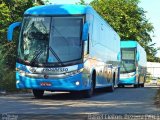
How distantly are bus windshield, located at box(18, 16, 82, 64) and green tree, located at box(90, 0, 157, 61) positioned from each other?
1984 inches

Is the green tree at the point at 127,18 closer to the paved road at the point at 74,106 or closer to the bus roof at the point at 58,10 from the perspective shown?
the bus roof at the point at 58,10

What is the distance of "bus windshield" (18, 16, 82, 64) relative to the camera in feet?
65.9

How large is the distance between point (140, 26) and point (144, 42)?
546cm

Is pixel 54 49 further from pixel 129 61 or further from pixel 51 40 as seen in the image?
pixel 129 61

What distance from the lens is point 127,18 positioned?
7219cm

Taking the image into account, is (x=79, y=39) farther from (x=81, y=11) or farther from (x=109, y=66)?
(x=109, y=66)

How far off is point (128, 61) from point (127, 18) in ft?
104

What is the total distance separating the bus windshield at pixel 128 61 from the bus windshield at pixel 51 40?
20773 mm

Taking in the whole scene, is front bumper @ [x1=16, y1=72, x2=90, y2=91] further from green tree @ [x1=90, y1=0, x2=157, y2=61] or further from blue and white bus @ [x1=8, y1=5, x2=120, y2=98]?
green tree @ [x1=90, y1=0, x2=157, y2=61]

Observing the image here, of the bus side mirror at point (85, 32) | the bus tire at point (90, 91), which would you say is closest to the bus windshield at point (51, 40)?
the bus side mirror at point (85, 32)

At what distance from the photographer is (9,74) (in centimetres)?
3042

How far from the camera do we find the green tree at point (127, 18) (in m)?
71.9

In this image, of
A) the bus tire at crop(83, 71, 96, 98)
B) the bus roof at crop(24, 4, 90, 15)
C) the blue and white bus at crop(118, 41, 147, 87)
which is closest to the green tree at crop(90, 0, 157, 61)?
the blue and white bus at crop(118, 41, 147, 87)

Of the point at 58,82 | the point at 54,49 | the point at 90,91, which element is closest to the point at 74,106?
the point at 58,82
